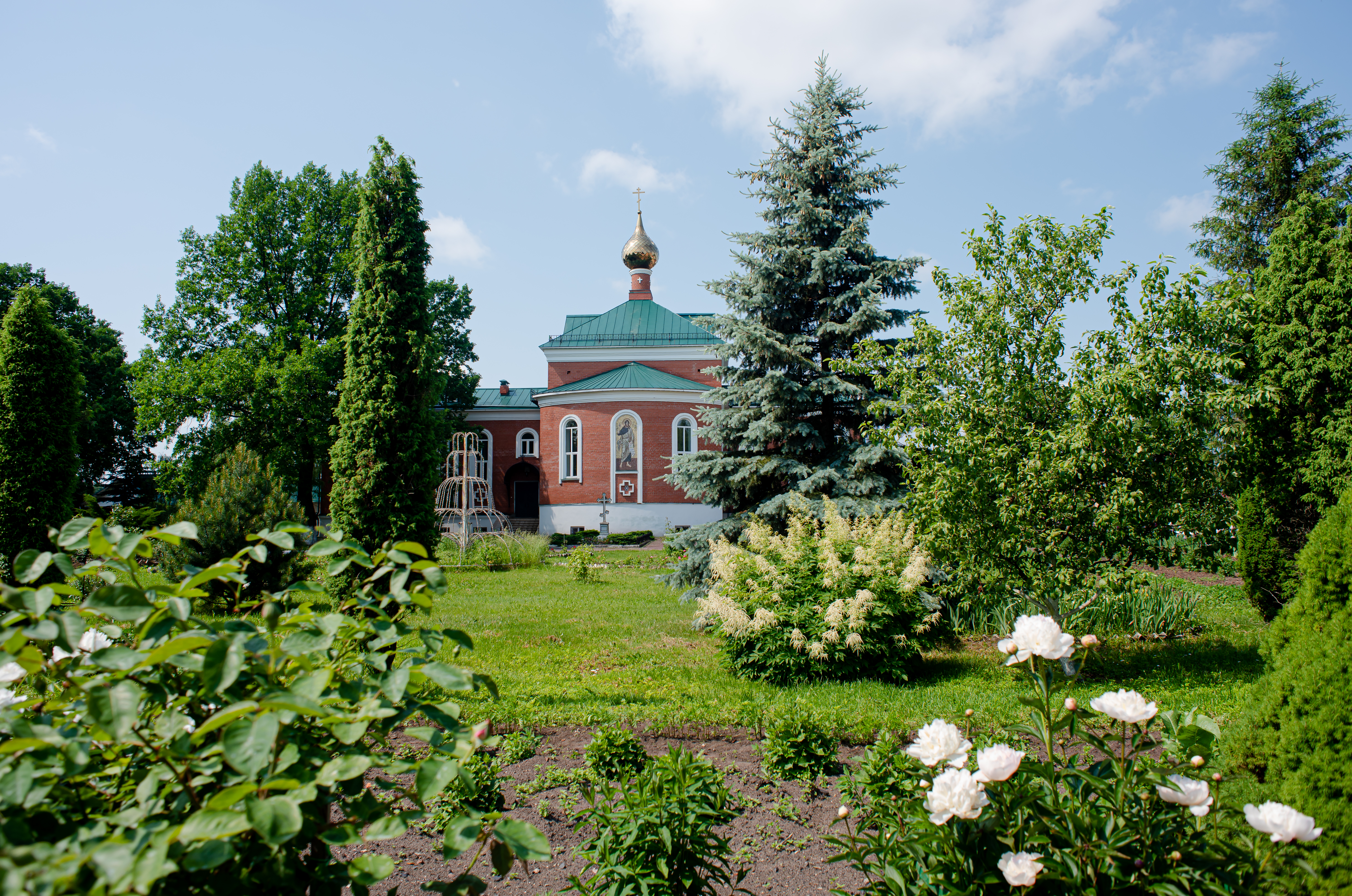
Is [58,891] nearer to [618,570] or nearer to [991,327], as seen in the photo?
[991,327]

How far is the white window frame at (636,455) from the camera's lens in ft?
83.6

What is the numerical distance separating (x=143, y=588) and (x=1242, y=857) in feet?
9.18

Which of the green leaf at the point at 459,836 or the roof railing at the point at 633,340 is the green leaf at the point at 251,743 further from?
the roof railing at the point at 633,340

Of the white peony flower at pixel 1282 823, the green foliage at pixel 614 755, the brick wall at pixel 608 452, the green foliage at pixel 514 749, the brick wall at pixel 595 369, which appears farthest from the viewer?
the brick wall at pixel 595 369

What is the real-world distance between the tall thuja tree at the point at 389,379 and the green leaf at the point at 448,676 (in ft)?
18.9

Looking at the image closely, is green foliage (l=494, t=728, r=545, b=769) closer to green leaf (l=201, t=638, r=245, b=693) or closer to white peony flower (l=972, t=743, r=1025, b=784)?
white peony flower (l=972, t=743, r=1025, b=784)

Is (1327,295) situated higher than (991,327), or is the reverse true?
(1327,295)

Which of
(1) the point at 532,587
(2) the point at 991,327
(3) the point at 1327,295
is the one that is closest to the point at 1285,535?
(3) the point at 1327,295

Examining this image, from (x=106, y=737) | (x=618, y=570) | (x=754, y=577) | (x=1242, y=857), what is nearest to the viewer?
(x=106, y=737)

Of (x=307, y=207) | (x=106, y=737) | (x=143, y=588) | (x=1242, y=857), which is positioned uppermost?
(x=307, y=207)

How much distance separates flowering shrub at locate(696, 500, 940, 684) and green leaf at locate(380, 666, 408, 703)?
485 centimetres

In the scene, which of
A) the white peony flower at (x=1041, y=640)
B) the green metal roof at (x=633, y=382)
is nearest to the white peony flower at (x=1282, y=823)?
the white peony flower at (x=1041, y=640)

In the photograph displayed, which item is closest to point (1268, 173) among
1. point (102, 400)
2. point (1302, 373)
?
point (1302, 373)

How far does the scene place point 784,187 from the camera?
978 cm
